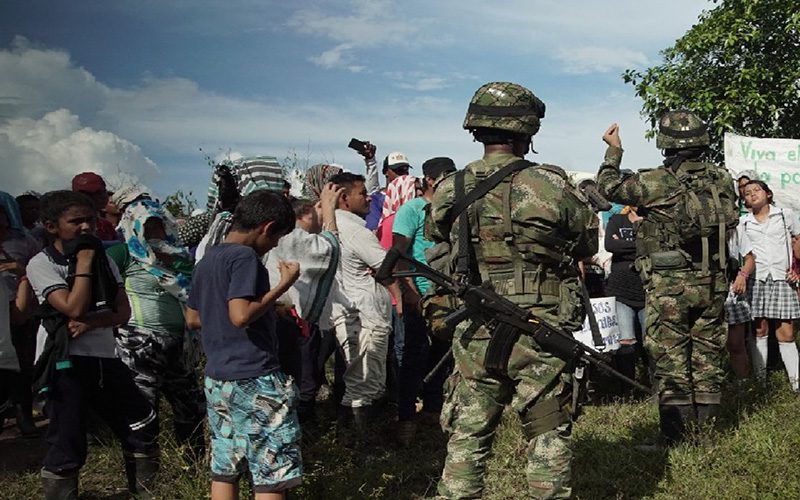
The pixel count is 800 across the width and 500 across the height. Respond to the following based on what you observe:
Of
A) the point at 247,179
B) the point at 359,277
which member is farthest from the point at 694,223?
the point at 247,179

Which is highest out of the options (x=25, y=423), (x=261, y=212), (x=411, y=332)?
(x=261, y=212)

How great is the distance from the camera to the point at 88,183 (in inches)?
216

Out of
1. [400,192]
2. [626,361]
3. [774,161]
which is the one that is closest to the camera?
[626,361]

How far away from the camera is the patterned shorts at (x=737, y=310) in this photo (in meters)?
7.07

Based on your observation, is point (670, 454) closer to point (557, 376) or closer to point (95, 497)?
point (557, 376)

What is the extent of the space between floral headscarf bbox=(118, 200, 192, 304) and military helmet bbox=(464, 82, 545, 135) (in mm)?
2175

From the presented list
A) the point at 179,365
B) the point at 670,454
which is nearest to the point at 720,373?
the point at 670,454

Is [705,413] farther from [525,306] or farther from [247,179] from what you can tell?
[247,179]

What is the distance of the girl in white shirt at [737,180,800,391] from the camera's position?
6.99 metres

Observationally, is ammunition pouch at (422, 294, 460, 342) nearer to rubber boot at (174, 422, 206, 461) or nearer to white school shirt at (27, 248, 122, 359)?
white school shirt at (27, 248, 122, 359)

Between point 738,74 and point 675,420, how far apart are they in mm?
8601

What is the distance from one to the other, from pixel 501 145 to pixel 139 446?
2.65 metres

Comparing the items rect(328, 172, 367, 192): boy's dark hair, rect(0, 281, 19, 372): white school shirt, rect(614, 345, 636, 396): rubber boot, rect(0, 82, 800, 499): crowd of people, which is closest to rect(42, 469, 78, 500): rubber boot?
rect(0, 82, 800, 499): crowd of people

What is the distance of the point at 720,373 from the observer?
5.23 m
